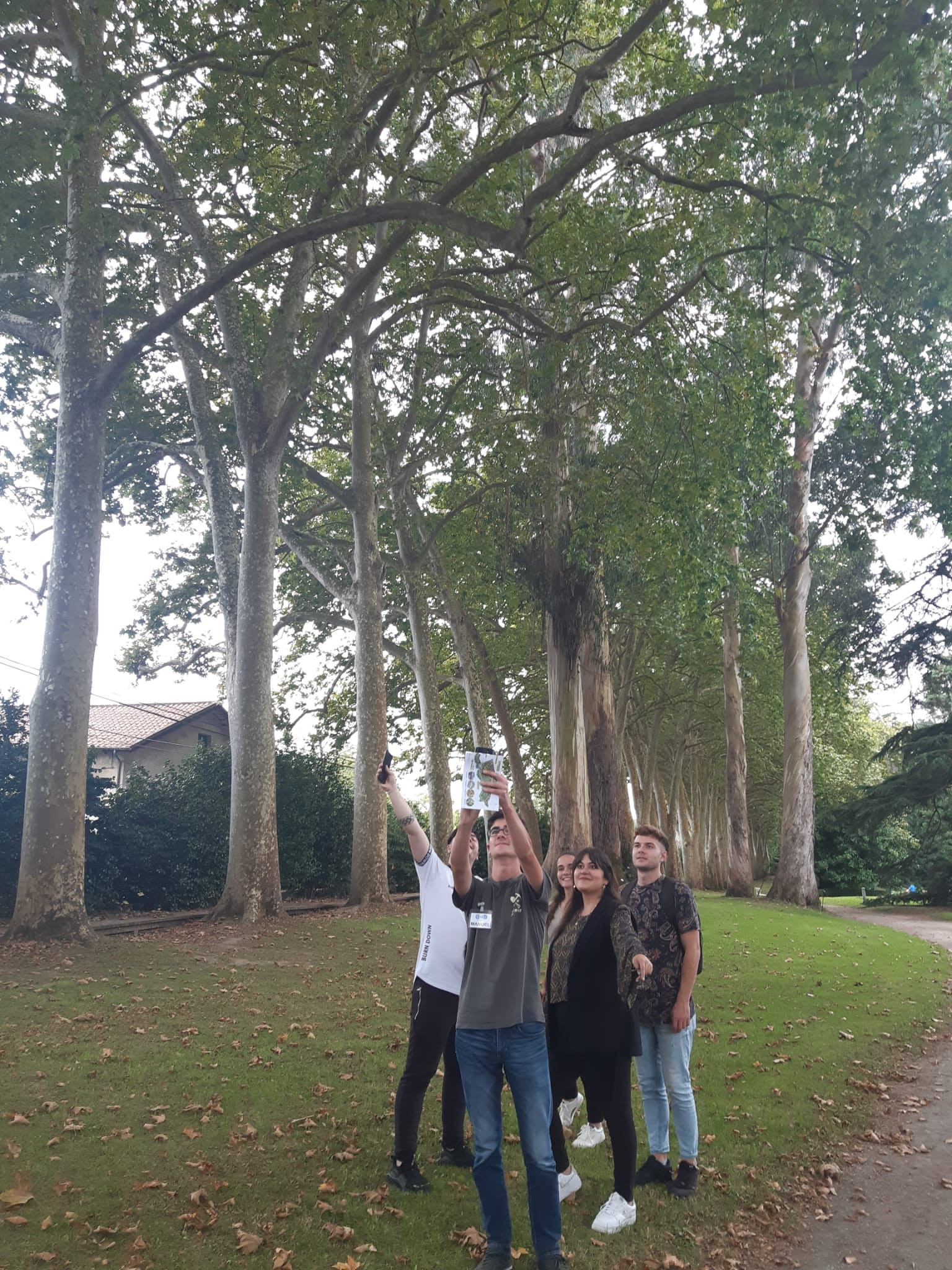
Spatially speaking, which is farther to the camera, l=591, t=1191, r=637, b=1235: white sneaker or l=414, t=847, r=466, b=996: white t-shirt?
l=414, t=847, r=466, b=996: white t-shirt

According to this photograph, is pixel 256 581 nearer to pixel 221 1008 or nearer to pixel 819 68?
pixel 221 1008

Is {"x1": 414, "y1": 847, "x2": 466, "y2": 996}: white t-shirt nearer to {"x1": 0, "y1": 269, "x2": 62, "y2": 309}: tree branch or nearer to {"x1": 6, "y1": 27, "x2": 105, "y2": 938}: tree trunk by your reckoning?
{"x1": 6, "y1": 27, "x2": 105, "y2": 938}: tree trunk

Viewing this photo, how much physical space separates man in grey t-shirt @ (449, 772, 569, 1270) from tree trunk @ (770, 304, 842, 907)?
72.3 ft

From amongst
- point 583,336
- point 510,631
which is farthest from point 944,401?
point 510,631

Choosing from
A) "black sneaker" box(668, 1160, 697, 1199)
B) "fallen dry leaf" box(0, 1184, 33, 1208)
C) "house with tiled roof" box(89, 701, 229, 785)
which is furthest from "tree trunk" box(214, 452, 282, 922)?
"house with tiled roof" box(89, 701, 229, 785)

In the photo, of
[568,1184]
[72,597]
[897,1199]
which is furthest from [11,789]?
[897,1199]

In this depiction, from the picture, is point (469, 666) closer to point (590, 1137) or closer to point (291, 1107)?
point (291, 1107)

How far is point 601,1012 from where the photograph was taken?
5062mm

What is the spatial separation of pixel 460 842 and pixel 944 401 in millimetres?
8907

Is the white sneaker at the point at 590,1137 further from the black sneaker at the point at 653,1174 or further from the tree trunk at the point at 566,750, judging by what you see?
the tree trunk at the point at 566,750

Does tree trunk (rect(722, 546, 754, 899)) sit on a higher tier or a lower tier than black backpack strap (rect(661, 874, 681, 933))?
higher

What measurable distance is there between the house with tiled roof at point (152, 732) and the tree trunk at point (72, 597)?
23959mm

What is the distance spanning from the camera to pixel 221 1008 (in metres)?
9.44

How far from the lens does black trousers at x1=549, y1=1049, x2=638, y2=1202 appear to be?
5051 millimetres
